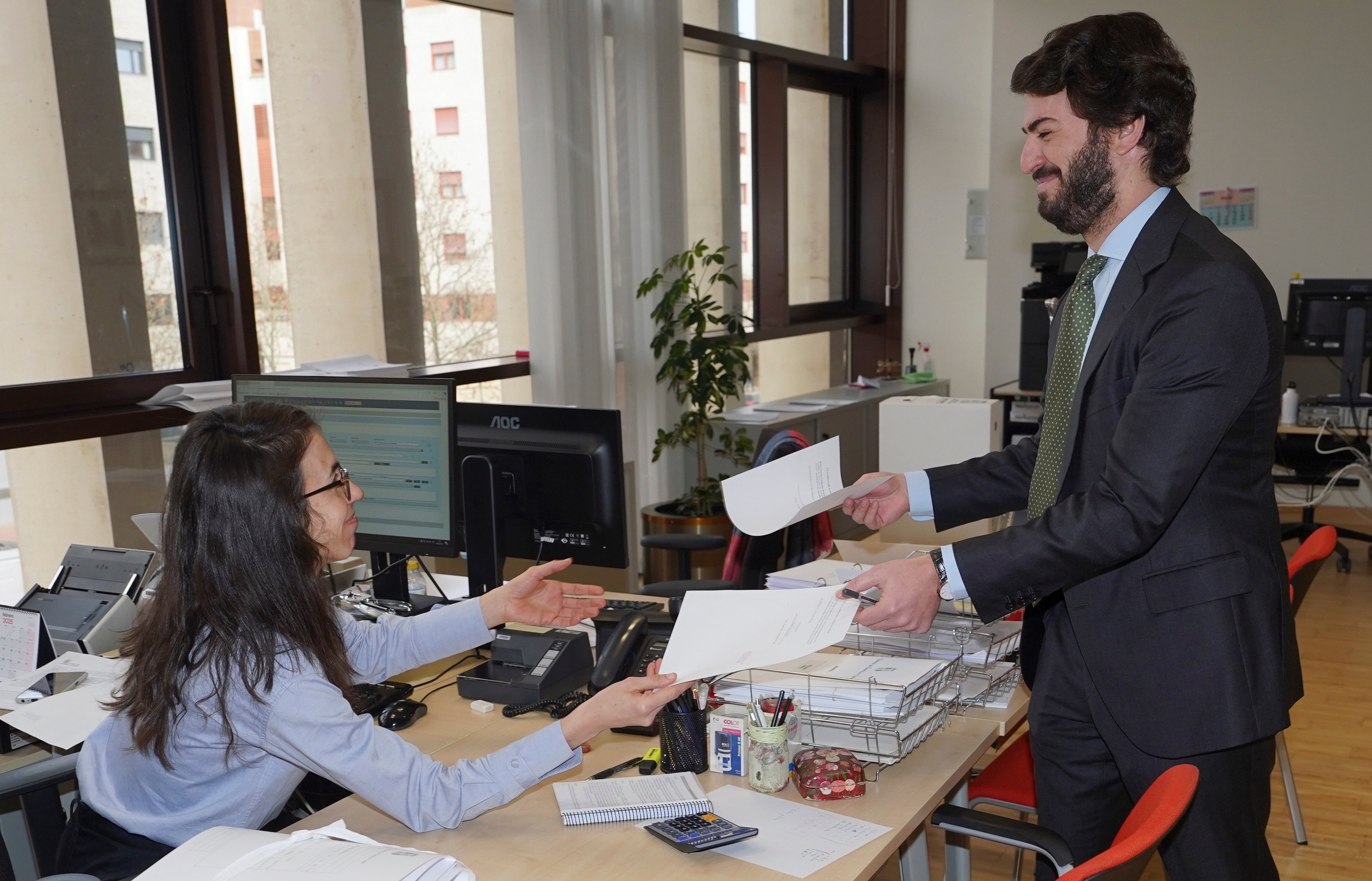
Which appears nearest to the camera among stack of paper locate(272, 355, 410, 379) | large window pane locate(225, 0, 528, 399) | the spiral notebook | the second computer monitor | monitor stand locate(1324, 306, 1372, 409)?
the spiral notebook

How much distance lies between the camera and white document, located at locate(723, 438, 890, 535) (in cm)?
187

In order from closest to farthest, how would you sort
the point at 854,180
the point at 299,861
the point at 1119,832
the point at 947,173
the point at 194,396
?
the point at 299,861, the point at 1119,832, the point at 194,396, the point at 947,173, the point at 854,180

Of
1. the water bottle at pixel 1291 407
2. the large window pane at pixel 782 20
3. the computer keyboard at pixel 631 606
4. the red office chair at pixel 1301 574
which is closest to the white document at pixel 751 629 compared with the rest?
the computer keyboard at pixel 631 606

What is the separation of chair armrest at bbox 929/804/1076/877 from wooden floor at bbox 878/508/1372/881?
119cm

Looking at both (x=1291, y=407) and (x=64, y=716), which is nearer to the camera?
(x=64, y=716)

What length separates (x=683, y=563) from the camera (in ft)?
11.9

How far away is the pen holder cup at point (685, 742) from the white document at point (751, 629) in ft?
0.72

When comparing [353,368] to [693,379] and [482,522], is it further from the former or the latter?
[693,379]

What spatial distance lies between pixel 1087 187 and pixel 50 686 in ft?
7.06

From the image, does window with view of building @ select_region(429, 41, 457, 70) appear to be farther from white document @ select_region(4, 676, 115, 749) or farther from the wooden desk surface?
the wooden desk surface

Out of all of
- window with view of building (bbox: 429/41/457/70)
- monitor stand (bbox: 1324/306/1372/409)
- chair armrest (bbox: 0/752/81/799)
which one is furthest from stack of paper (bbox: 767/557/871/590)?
monitor stand (bbox: 1324/306/1372/409)

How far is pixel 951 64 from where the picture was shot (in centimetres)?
702

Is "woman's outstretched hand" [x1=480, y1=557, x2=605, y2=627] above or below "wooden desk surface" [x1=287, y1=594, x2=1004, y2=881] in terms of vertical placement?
above

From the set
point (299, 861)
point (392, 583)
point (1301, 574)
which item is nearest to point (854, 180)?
point (1301, 574)
